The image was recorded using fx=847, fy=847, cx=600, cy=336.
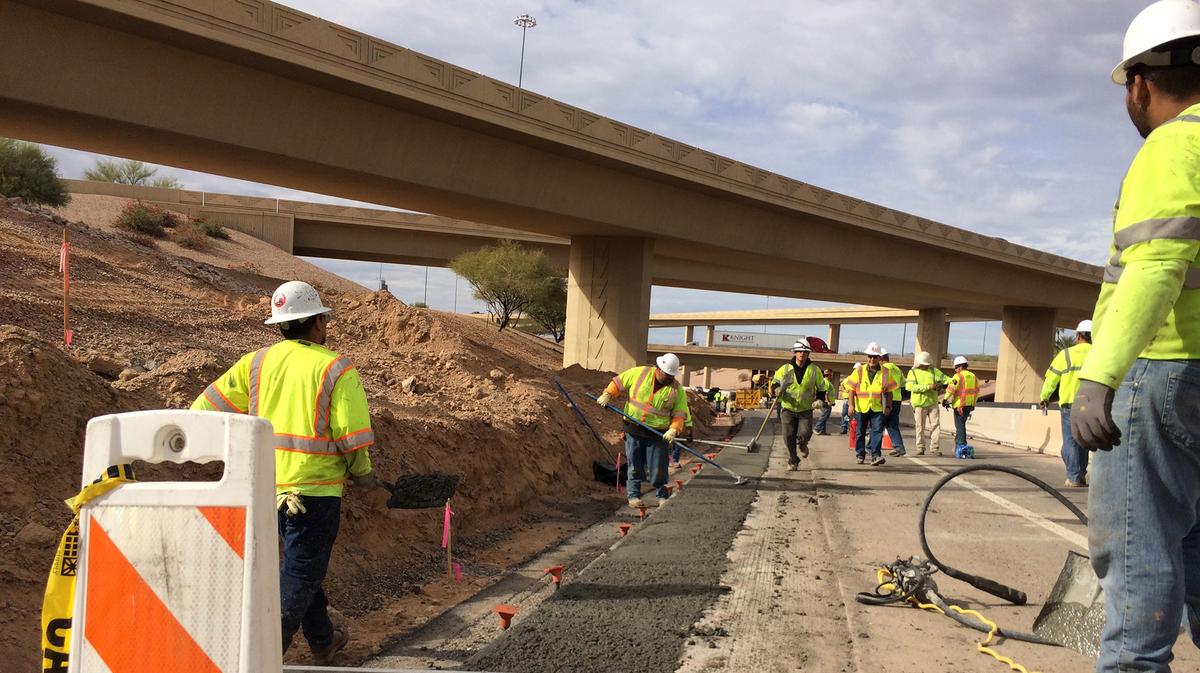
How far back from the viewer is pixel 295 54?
15.6 m

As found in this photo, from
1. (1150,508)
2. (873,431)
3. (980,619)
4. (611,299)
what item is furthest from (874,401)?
(611,299)

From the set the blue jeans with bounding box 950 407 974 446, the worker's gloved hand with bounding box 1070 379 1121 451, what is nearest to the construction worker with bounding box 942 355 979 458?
the blue jeans with bounding box 950 407 974 446

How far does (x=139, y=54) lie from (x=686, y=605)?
1410 cm

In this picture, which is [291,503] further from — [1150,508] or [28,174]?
[28,174]

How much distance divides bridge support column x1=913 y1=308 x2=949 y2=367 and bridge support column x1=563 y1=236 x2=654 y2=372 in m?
30.0

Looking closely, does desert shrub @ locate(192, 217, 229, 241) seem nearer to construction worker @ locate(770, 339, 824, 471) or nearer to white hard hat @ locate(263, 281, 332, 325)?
construction worker @ locate(770, 339, 824, 471)

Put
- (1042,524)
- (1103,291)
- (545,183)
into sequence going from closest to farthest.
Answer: (1103,291) < (1042,524) < (545,183)

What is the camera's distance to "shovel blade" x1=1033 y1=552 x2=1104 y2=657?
4.06 m

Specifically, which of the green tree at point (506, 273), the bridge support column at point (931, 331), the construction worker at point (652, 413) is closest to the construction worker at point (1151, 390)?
the construction worker at point (652, 413)

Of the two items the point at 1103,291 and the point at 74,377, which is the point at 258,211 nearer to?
the point at 74,377

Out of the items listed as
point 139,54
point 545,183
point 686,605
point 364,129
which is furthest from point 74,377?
point 545,183

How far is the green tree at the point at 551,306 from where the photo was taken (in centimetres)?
4285

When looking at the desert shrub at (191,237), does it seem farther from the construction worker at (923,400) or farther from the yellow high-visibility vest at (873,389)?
the yellow high-visibility vest at (873,389)

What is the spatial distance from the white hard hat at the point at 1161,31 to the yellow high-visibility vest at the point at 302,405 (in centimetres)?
339
